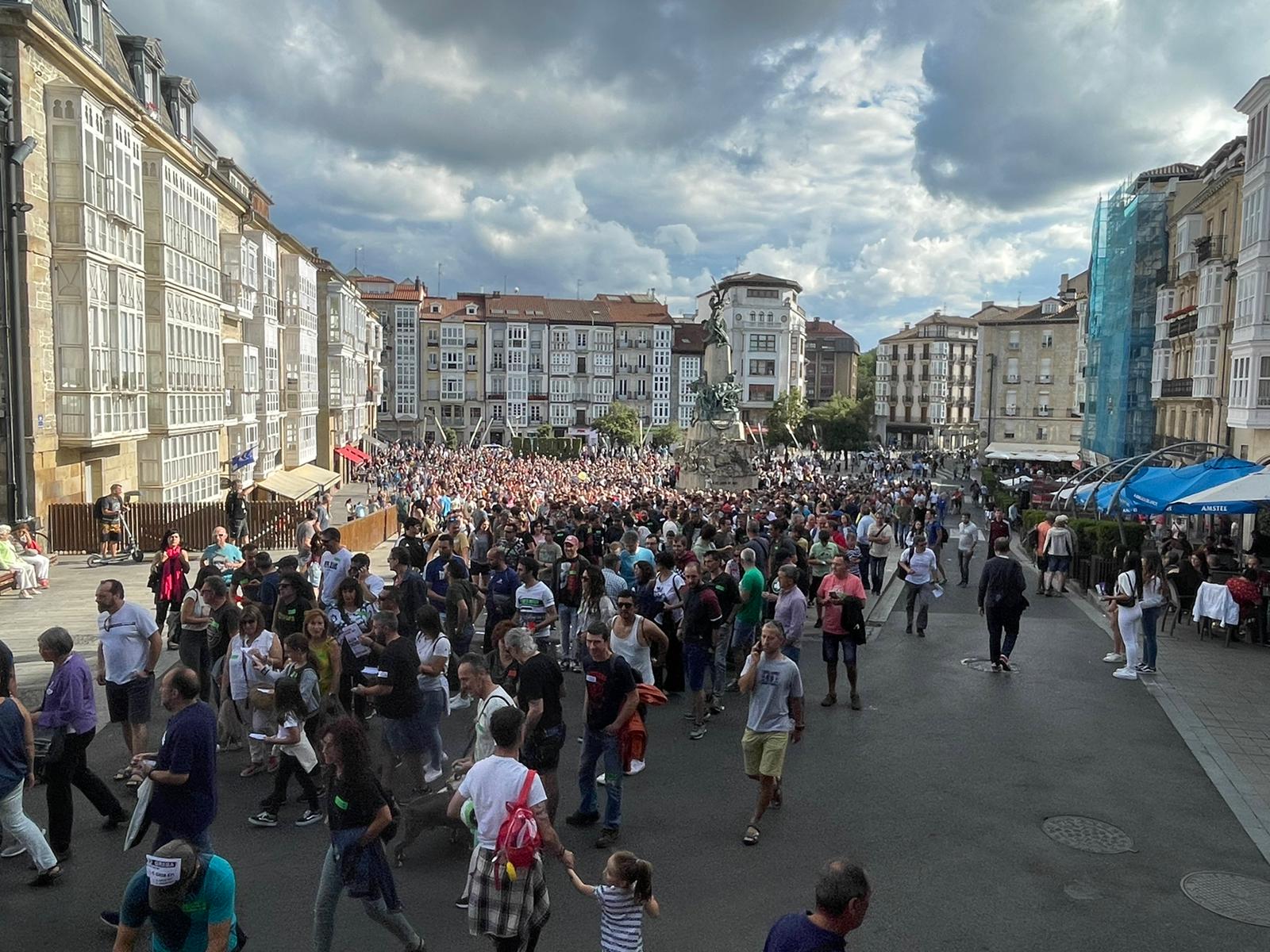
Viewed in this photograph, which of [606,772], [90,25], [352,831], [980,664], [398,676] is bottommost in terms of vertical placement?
[980,664]

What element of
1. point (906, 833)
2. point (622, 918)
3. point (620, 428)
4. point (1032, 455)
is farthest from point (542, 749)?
point (620, 428)

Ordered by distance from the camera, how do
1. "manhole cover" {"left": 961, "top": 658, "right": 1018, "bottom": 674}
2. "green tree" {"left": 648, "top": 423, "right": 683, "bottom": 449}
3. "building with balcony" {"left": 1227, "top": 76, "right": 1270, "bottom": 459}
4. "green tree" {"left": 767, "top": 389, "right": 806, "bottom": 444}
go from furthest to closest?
"green tree" {"left": 767, "top": 389, "right": 806, "bottom": 444}, "green tree" {"left": 648, "top": 423, "right": 683, "bottom": 449}, "building with balcony" {"left": 1227, "top": 76, "right": 1270, "bottom": 459}, "manhole cover" {"left": 961, "top": 658, "right": 1018, "bottom": 674}

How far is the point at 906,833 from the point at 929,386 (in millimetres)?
106839

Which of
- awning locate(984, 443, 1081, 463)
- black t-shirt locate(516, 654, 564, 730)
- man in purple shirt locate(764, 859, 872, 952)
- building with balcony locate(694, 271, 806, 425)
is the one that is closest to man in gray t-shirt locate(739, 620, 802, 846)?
black t-shirt locate(516, 654, 564, 730)

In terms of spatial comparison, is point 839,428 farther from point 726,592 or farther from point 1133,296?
point 726,592

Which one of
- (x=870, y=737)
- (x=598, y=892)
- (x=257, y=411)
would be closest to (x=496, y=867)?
(x=598, y=892)

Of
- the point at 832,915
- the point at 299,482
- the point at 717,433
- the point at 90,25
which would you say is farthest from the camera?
the point at 717,433

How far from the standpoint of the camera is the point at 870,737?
980 centimetres

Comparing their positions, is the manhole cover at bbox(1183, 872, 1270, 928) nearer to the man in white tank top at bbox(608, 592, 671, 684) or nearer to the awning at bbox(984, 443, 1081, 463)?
the man in white tank top at bbox(608, 592, 671, 684)

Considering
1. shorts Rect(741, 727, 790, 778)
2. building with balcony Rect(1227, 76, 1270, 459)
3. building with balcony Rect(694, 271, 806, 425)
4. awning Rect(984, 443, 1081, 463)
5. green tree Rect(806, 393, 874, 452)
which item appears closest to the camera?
shorts Rect(741, 727, 790, 778)

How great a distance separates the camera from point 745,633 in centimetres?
1099

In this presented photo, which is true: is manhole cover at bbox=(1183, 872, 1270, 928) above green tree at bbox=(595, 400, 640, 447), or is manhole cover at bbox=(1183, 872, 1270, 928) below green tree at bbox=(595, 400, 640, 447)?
below

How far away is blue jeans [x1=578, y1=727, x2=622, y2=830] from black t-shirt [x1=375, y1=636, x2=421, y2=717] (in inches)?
53.7

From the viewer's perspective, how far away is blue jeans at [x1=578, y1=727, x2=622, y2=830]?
7121 millimetres
